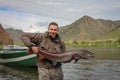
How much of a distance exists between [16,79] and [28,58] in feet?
21.7

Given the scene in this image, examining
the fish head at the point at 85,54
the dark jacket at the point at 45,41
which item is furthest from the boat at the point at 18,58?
the fish head at the point at 85,54

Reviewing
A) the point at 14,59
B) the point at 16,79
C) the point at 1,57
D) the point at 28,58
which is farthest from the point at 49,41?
the point at 1,57

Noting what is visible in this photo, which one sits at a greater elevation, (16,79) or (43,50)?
(43,50)

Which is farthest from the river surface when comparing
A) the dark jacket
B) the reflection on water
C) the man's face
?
the man's face

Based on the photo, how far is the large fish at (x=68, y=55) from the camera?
7.45 metres

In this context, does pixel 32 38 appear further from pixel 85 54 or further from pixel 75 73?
pixel 75 73

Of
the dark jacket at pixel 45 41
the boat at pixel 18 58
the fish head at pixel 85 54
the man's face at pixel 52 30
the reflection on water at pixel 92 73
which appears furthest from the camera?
the boat at pixel 18 58

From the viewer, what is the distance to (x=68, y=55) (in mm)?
7547

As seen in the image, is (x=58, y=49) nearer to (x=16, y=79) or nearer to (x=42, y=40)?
(x=42, y=40)

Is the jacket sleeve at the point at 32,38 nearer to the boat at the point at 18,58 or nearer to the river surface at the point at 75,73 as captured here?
the river surface at the point at 75,73

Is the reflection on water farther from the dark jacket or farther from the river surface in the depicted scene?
the dark jacket

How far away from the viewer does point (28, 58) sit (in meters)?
25.4

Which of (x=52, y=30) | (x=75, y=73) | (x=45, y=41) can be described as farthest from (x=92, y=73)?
(x=52, y=30)

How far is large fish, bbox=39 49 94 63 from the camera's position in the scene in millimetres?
7445
